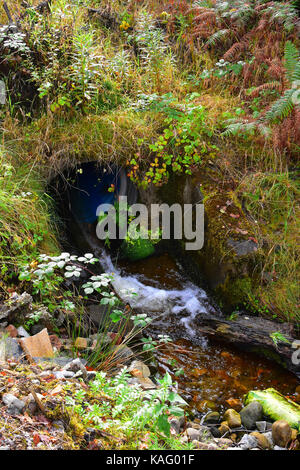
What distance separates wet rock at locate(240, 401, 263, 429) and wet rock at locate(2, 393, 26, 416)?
1667 mm

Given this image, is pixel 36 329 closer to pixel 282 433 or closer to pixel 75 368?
pixel 75 368

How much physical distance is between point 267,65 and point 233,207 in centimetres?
205

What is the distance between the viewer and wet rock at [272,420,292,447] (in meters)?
2.43

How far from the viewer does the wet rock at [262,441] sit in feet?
7.90

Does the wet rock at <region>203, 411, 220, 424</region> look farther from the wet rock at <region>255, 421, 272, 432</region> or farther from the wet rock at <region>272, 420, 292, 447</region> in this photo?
the wet rock at <region>272, 420, 292, 447</region>

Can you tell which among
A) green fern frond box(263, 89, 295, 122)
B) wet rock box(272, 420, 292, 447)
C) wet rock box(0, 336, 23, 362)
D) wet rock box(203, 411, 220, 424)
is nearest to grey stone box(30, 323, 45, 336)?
wet rock box(0, 336, 23, 362)

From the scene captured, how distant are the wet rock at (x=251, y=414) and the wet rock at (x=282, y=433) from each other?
21cm

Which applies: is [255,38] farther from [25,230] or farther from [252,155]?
[25,230]

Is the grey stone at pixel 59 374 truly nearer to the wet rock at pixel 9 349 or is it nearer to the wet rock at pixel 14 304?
the wet rock at pixel 9 349

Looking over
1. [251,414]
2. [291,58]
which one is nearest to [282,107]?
[291,58]

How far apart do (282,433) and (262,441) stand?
143mm

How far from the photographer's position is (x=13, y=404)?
69.6 inches

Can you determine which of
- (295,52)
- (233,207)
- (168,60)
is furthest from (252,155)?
(168,60)
